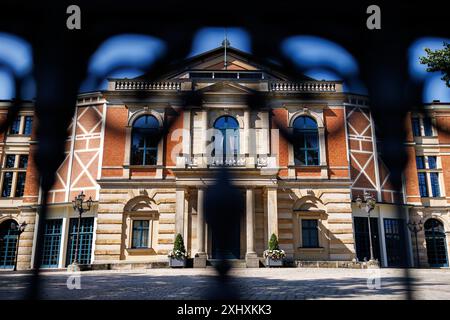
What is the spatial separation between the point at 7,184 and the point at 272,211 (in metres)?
17.1

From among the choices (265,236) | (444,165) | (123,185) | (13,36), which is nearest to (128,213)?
(123,185)

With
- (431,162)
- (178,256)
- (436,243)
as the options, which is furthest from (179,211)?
(431,162)

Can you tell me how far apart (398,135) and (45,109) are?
1185 mm

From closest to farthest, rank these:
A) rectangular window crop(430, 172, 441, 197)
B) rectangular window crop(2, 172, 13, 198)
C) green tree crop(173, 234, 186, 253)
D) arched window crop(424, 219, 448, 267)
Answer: green tree crop(173, 234, 186, 253) → rectangular window crop(2, 172, 13, 198) → arched window crop(424, 219, 448, 267) → rectangular window crop(430, 172, 441, 197)

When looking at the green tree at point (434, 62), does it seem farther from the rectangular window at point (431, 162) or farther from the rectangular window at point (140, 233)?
the rectangular window at point (431, 162)

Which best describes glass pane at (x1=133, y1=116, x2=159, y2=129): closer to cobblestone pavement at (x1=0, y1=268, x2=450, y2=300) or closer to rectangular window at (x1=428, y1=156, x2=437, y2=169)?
cobblestone pavement at (x1=0, y1=268, x2=450, y2=300)

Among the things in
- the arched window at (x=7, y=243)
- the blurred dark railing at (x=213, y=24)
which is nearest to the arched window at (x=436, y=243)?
the arched window at (x=7, y=243)

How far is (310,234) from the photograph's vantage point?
1970 centimetres

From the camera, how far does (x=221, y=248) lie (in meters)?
1.03

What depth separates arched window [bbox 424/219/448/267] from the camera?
79.8 ft

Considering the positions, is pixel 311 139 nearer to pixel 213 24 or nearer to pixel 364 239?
pixel 213 24

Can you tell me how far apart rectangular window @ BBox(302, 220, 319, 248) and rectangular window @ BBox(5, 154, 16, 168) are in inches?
698

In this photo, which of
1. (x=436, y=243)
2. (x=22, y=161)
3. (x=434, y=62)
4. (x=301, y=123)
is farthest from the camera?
(x=436, y=243)

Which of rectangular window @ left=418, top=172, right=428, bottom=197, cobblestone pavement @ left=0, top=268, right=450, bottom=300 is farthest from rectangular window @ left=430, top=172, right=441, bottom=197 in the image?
cobblestone pavement @ left=0, top=268, right=450, bottom=300
